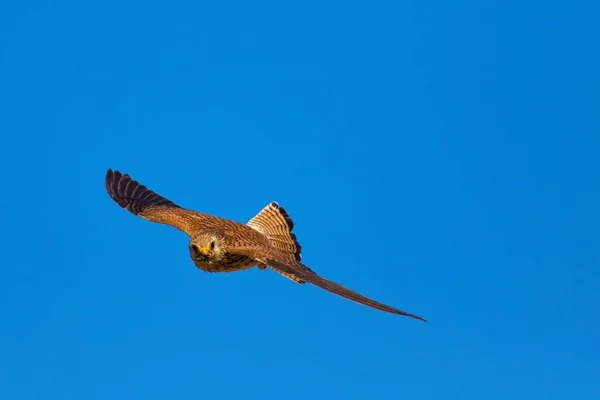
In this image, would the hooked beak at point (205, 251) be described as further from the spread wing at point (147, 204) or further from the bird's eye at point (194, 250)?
the spread wing at point (147, 204)

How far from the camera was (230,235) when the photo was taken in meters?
10.4

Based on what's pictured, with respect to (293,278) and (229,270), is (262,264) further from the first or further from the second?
(293,278)

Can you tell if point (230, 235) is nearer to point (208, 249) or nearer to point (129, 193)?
point (208, 249)

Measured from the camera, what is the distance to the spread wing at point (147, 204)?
11.6m

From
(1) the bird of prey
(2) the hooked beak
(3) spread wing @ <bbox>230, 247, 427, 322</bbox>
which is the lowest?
(3) spread wing @ <bbox>230, 247, 427, 322</bbox>

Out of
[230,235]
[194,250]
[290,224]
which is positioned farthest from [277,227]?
[194,250]

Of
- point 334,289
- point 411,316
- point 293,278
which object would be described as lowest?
point 411,316

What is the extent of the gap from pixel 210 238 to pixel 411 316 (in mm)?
4090

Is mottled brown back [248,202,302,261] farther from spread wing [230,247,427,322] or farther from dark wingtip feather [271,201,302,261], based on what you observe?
spread wing [230,247,427,322]

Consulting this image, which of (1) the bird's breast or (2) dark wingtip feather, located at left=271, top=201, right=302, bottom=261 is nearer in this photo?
(1) the bird's breast

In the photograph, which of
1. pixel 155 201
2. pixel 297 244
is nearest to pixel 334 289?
pixel 297 244

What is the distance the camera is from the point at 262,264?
33.7 ft

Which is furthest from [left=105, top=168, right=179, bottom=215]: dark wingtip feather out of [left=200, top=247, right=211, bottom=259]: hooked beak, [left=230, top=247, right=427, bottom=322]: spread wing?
[left=230, top=247, right=427, bottom=322]: spread wing

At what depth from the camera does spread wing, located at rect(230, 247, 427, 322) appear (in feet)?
23.9
